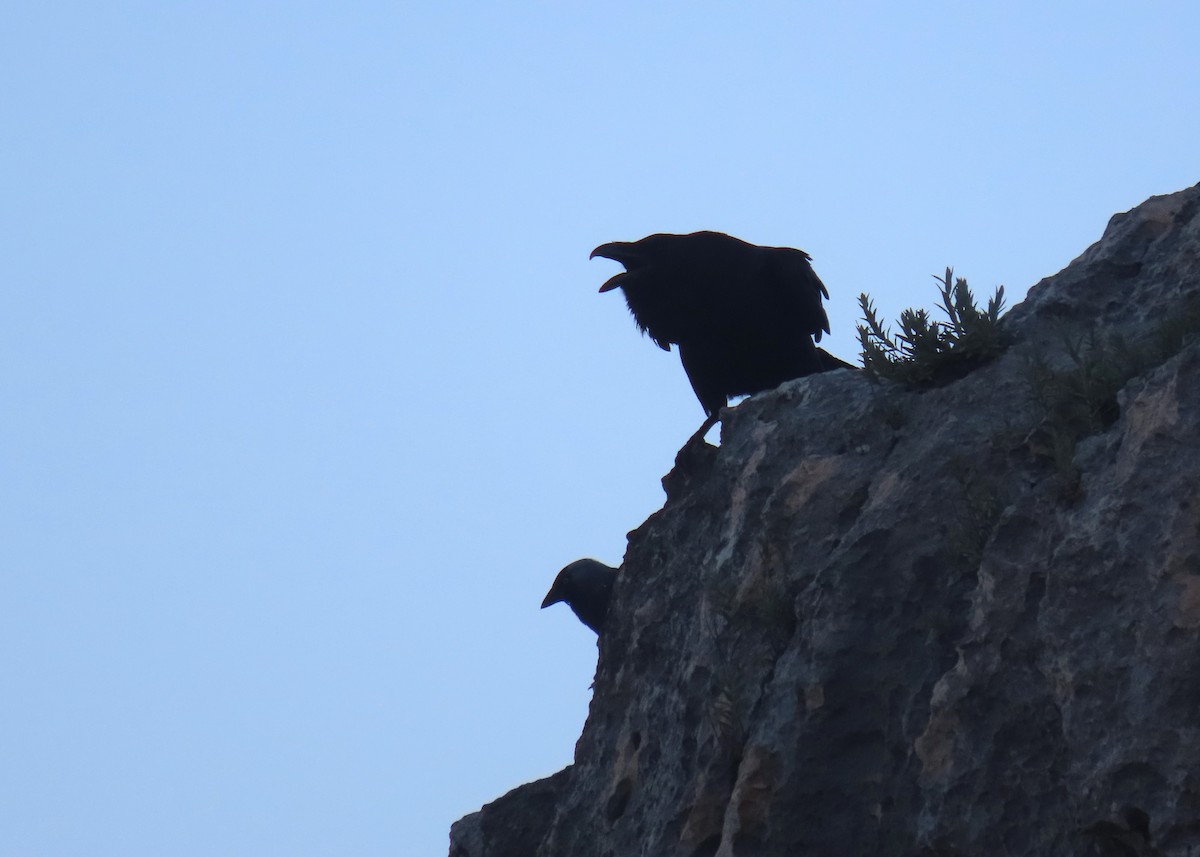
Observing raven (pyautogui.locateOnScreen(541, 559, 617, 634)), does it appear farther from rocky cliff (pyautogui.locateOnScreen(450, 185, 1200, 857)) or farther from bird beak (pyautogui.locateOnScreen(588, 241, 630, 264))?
rocky cliff (pyautogui.locateOnScreen(450, 185, 1200, 857))

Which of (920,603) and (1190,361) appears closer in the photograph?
(1190,361)

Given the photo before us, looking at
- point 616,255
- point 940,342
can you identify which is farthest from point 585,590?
point 940,342

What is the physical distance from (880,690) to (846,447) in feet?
3.79

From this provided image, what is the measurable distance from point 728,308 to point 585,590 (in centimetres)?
261

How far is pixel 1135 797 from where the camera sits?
3232mm

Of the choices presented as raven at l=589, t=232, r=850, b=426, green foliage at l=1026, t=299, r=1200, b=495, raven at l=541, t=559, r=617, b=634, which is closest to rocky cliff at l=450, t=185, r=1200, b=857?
green foliage at l=1026, t=299, r=1200, b=495

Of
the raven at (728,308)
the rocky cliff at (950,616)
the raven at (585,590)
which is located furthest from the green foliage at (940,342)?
the raven at (585,590)

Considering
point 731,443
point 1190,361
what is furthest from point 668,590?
point 1190,361

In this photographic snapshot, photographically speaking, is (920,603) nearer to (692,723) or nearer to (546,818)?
(692,723)

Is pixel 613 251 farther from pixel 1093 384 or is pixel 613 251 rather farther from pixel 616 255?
pixel 1093 384

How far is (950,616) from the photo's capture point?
4.17 m

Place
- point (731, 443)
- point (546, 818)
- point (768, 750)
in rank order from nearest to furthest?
point (768, 750), point (731, 443), point (546, 818)

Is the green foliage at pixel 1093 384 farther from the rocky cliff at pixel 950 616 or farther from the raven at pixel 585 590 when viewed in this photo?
the raven at pixel 585 590

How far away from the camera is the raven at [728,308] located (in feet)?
27.5
